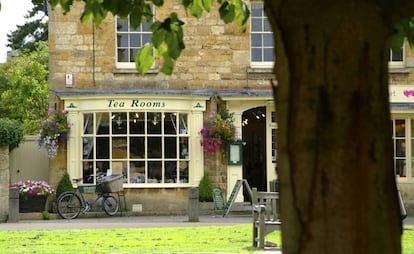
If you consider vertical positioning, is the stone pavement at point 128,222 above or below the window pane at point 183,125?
below

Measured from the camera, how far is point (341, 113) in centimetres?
279

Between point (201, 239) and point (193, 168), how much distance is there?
9478 millimetres

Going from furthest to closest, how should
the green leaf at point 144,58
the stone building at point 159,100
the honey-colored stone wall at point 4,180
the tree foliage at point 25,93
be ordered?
the tree foliage at point 25,93, the stone building at point 159,100, the honey-colored stone wall at point 4,180, the green leaf at point 144,58

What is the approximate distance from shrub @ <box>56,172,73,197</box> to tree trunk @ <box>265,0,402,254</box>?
2056cm

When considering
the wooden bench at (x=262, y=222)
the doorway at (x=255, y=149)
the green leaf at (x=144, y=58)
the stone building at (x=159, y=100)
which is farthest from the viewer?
the doorway at (x=255, y=149)

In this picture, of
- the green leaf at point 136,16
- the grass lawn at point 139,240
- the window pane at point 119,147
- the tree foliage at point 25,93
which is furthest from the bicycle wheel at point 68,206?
the tree foliage at point 25,93

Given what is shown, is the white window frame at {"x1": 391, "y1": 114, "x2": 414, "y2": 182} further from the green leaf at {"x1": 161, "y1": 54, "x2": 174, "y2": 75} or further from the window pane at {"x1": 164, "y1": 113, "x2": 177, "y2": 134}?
the green leaf at {"x1": 161, "y1": 54, "x2": 174, "y2": 75}

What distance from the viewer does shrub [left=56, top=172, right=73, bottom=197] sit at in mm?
23000

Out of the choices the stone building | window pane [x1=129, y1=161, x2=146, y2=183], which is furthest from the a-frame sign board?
window pane [x1=129, y1=161, x2=146, y2=183]

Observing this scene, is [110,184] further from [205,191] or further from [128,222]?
[205,191]

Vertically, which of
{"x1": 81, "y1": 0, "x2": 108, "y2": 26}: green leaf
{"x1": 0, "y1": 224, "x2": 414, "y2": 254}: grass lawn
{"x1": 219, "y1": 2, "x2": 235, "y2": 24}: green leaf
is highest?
{"x1": 219, "y1": 2, "x2": 235, "y2": 24}: green leaf

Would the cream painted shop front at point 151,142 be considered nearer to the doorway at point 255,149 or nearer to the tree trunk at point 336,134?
the doorway at point 255,149

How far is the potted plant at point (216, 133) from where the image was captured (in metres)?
23.2

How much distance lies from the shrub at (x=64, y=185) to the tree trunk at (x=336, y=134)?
20.6 meters
